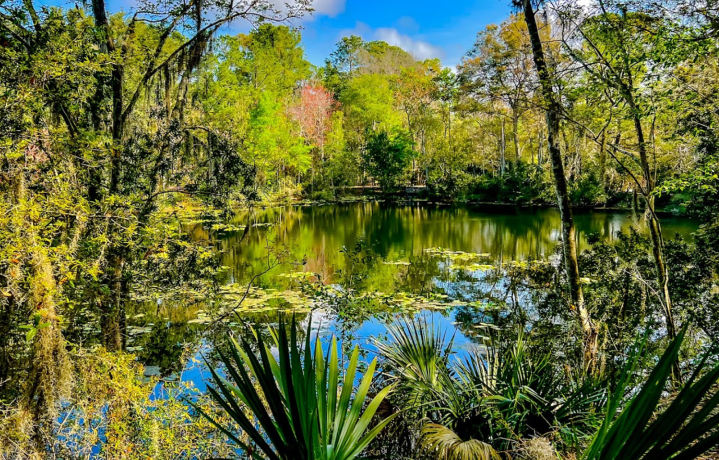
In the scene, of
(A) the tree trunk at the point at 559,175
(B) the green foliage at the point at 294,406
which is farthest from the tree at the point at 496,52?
(B) the green foliage at the point at 294,406

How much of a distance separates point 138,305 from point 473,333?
23.6ft

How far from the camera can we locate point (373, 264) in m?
10.8

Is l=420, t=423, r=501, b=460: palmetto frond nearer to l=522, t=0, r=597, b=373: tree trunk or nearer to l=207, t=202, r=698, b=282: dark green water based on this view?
l=522, t=0, r=597, b=373: tree trunk

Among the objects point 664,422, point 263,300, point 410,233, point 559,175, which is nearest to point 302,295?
point 263,300

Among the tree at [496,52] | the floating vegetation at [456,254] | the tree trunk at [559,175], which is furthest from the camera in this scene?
the tree at [496,52]

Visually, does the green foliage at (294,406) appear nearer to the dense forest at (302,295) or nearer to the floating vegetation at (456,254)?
the dense forest at (302,295)

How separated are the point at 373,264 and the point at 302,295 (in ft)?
7.86

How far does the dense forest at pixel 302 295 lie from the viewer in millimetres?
1756

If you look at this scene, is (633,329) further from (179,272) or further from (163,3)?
(163,3)

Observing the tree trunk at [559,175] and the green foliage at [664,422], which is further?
the tree trunk at [559,175]

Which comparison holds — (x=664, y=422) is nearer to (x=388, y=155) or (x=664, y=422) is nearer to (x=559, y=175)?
(x=559, y=175)

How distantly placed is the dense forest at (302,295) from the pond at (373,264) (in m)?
0.14

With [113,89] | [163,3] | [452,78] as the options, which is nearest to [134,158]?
[113,89]

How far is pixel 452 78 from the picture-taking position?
30938 millimetres
